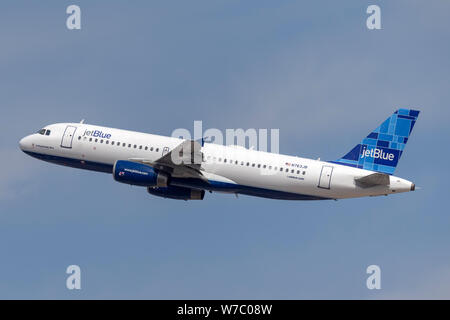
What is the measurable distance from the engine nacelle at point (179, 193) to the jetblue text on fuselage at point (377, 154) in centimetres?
1525

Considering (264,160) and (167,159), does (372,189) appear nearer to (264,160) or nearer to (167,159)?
(264,160)

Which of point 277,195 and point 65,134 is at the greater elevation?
point 65,134

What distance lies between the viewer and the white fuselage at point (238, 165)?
84875 mm

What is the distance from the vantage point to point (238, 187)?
86.1 meters

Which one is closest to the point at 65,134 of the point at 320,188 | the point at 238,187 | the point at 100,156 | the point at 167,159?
the point at 100,156

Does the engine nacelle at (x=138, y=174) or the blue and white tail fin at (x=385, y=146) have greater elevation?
the blue and white tail fin at (x=385, y=146)

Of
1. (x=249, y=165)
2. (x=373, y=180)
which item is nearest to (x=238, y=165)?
(x=249, y=165)

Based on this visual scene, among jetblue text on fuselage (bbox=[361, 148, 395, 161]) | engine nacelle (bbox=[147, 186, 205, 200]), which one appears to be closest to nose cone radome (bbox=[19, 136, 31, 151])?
engine nacelle (bbox=[147, 186, 205, 200])

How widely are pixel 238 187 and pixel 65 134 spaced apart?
17052 mm

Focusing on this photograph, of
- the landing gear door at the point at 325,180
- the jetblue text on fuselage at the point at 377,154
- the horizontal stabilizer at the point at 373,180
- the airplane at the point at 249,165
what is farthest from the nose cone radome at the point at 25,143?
the jetblue text on fuselage at the point at 377,154

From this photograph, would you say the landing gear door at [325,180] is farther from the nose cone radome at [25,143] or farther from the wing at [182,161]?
the nose cone radome at [25,143]

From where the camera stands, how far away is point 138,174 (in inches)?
3374

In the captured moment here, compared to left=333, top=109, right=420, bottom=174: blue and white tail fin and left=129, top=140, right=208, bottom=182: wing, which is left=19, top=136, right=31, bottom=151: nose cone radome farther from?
left=333, top=109, right=420, bottom=174: blue and white tail fin

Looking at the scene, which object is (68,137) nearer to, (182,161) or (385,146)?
(182,161)
